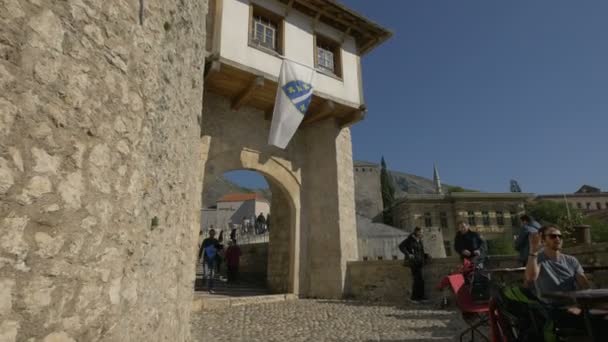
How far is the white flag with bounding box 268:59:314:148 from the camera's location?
8.25 metres

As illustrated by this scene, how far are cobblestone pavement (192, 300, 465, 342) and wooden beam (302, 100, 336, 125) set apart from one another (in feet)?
16.0

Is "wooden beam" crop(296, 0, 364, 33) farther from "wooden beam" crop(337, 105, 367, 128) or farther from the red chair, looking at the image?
the red chair

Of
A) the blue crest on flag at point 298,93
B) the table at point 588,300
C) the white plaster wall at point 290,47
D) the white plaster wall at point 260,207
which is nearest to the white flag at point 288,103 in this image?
the blue crest on flag at point 298,93

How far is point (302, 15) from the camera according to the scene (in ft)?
31.0

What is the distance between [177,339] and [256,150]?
20.0 ft

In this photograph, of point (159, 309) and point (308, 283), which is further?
point (308, 283)

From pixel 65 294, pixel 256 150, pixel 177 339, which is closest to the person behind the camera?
pixel 65 294

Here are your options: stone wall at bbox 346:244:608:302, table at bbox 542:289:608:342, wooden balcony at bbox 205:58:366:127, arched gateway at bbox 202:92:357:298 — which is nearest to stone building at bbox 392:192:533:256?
arched gateway at bbox 202:92:357:298

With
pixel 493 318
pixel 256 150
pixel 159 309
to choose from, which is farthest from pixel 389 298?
pixel 159 309

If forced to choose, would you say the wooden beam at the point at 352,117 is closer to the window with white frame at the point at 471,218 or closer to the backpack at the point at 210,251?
the backpack at the point at 210,251

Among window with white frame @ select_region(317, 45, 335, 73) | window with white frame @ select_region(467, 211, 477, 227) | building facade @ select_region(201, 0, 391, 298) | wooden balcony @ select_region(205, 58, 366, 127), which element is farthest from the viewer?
window with white frame @ select_region(467, 211, 477, 227)

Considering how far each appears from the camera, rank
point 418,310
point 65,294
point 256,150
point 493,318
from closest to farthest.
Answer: point 65,294 → point 493,318 → point 418,310 → point 256,150

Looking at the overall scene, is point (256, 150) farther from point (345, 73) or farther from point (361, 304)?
point (361, 304)

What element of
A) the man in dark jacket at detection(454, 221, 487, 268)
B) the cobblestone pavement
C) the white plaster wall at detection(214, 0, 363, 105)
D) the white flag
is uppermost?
the white plaster wall at detection(214, 0, 363, 105)
